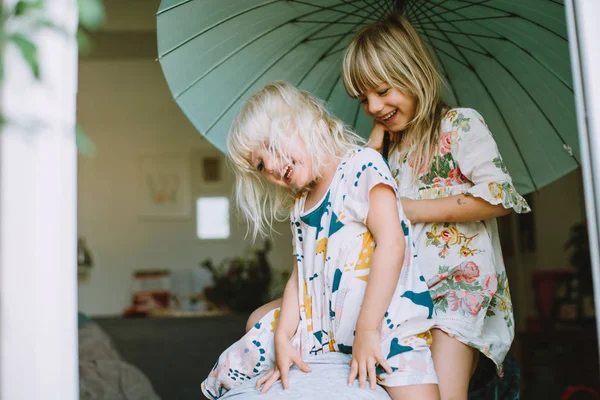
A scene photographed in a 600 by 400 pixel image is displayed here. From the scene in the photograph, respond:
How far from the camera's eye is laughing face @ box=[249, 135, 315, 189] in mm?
1351

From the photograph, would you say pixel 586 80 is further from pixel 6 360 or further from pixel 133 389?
pixel 133 389

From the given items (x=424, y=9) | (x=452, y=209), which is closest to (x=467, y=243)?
(x=452, y=209)

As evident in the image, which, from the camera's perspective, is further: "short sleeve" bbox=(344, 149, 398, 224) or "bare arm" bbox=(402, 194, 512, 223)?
"bare arm" bbox=(402, 194, 512, 223)

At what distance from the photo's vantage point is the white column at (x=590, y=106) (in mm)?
960

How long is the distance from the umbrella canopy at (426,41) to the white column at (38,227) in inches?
35.9

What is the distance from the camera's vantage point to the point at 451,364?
1.41 m

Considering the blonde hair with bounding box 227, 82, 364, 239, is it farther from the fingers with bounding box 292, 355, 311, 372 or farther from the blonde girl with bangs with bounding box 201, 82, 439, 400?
the fingers with bounding box 292, 355, 311, 372

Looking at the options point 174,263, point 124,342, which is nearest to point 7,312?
point 124,342

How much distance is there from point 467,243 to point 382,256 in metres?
0.43

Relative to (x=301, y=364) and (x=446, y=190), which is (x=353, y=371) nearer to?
(x=301, y=364)

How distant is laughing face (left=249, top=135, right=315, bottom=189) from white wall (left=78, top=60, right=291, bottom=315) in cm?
562

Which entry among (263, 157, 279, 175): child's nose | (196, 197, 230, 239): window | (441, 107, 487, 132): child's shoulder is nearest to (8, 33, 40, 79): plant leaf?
(263, 157, 279, 175): child's nose

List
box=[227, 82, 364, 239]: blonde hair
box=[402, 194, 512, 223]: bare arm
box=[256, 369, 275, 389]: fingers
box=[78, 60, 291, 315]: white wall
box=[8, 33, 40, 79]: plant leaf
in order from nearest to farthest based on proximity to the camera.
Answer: box=[8, 33, 40, 79]: plant leaf → box=[256, 369, 275, 389]: fingers → box=[227, 82, 364, 239]: blonde hair → box=[402, 194, 512, 223]: bare arm → box=[78, 60, 291, 315]: white wall

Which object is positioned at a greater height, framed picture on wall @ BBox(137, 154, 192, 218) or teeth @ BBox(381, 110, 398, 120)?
framed picture on wall @ BBox(137, 154, 192, 218)
